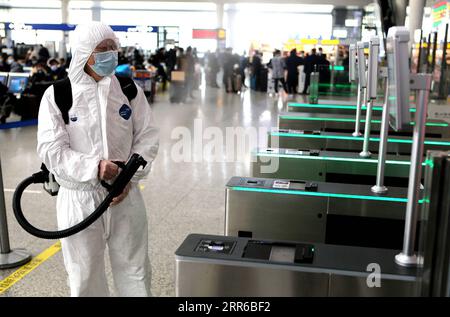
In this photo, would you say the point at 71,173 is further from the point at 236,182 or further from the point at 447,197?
the point at 447,197

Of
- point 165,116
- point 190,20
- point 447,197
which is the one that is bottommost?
point 165,116

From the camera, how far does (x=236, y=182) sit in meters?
3.35

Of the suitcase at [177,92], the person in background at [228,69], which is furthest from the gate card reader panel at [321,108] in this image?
the person in background at [228,69]

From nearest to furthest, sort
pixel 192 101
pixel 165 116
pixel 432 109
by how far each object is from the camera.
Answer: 1. pixel 432 109
2. pixel 165 116
3. pixel 192 101

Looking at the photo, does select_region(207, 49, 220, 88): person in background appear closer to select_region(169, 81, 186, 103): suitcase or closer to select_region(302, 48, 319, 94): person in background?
select_region(302, 48, 319, 94): person in background

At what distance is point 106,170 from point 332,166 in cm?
226

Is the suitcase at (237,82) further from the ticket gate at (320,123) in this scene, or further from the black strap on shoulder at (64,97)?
the black strap on shoulder at (64,97)

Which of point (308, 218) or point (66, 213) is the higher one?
point (66, 213)

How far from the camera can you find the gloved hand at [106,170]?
2.31 meters

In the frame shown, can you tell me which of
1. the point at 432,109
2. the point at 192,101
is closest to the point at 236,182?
the point at 432,109

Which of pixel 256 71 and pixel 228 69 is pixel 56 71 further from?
pixel 256 71

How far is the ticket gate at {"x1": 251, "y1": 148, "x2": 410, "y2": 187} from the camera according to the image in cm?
404

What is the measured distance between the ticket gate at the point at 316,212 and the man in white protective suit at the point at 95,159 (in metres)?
0.91
